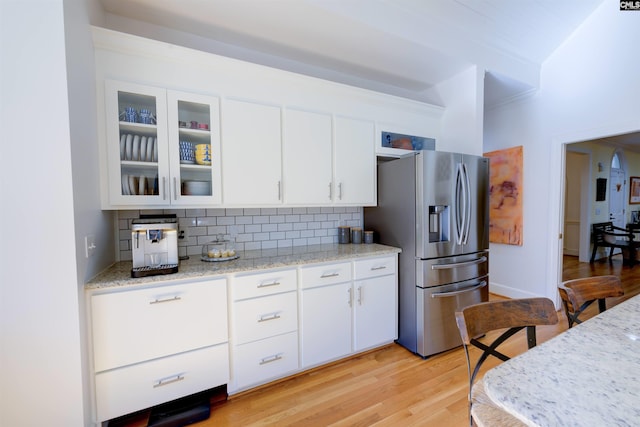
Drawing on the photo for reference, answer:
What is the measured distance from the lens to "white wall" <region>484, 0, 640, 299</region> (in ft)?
8.34

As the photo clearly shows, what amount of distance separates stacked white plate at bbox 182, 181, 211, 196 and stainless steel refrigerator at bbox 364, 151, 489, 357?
1640 mm

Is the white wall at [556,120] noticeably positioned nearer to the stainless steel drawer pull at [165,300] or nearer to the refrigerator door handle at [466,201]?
the refrigerator door handle at [466,201]

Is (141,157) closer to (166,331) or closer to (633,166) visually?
(166,331)

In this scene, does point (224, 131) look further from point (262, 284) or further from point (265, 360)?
point (265, 360)

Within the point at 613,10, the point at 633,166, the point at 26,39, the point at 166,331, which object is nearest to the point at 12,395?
the point at 166,331

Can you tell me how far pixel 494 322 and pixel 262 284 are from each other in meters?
1.38

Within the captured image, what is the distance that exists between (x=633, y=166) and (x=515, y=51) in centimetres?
623

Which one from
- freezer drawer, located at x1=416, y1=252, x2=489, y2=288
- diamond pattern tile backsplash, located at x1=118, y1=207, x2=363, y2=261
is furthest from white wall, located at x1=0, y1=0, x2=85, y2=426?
freezer drawer, located at x1=416, y1=252, x2=489, y2=288

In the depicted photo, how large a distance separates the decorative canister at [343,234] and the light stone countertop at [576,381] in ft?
6.31

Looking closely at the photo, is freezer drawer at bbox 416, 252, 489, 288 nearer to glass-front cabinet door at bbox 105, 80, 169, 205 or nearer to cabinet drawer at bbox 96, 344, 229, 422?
cabinet drawer at bbox 96, 344, 229, 422

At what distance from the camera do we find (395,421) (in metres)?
1.60

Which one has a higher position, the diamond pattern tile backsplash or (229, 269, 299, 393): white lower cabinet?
the diamond pattern tile backsplash

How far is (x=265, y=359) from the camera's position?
6.09 feet

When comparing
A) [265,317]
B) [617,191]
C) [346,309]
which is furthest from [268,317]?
[617,191]
